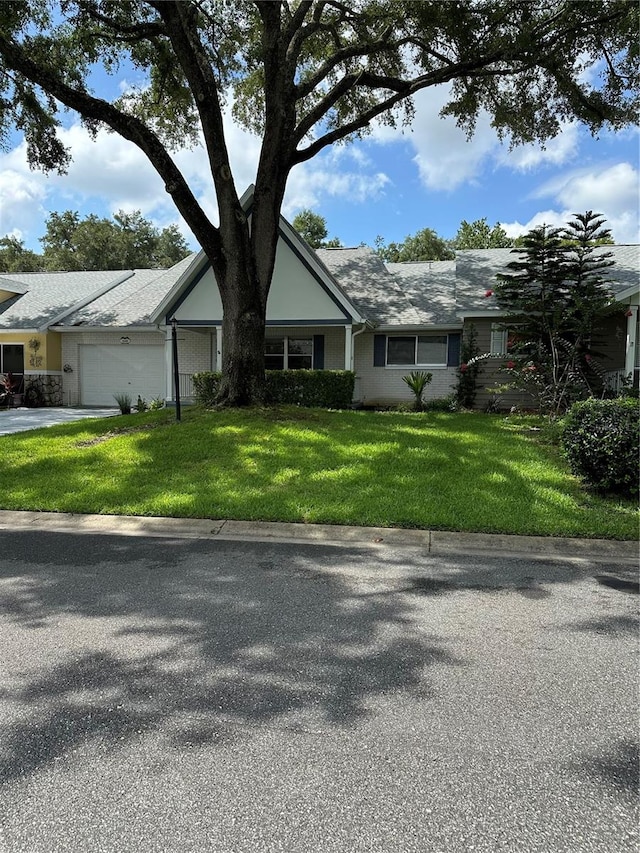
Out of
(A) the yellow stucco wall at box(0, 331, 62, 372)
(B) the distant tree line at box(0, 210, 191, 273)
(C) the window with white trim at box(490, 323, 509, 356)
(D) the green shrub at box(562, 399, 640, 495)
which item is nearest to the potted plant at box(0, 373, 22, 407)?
(A) the yellow stucco wall at box(0, 331, 62, 372)

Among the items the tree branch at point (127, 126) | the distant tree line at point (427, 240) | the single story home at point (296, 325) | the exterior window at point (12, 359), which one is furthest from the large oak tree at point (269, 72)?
the distant tree line at point (427, 240)

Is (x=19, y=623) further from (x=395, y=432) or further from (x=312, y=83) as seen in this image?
(x=312, y=83)

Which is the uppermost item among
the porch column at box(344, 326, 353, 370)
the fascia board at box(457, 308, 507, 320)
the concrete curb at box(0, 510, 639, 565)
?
the fascia board at box(457, 308, 507, 320)

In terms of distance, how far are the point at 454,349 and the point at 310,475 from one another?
10.5m

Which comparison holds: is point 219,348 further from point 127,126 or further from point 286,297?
point 127,126

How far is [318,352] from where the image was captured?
59.3ft

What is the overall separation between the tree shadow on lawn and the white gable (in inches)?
476

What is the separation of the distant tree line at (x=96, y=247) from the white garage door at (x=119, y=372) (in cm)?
2831

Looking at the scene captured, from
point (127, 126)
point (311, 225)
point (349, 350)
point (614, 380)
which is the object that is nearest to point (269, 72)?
point (127, 126)

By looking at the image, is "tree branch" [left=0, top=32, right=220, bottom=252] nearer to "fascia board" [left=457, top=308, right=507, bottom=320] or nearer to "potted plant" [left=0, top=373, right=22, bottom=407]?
"fascia board" [left=457, top=308, right=507, bottom=320]

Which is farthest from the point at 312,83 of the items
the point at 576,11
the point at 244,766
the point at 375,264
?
the point at 244,766

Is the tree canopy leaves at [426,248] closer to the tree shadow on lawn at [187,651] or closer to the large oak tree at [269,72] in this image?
the large oak tree at [269,72]

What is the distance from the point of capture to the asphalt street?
2045 millimetres

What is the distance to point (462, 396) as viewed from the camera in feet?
53.3
